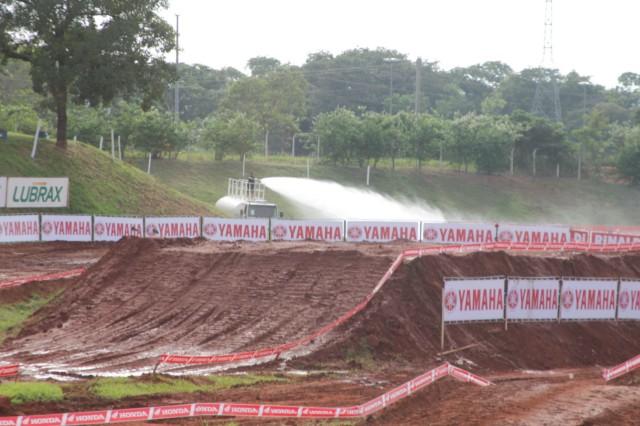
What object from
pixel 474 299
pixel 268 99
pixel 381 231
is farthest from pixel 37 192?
pixel 268 99

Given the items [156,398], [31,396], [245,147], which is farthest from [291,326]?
[245,147]

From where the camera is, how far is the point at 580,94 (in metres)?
149

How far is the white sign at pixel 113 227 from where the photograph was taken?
4647 cm

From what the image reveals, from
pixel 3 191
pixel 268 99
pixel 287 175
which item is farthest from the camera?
pixel 268 99

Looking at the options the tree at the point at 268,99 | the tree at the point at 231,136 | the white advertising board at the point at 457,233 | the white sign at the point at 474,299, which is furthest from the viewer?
the tree at the point at 268,99

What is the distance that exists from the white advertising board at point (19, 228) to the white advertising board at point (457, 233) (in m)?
21.1

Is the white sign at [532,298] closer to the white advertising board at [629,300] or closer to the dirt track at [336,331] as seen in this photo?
the dirt track at [336,331]

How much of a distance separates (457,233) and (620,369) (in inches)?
911

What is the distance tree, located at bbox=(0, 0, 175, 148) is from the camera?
2147 inches

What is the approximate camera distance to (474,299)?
28719 mm

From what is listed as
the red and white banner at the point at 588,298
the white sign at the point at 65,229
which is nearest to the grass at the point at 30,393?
the red and white banner at the point at 588,298

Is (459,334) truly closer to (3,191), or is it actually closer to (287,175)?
(3,191)

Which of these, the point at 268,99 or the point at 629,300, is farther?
the point at 268,99

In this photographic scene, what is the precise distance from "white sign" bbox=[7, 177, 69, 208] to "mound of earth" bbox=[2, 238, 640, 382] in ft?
56.8
